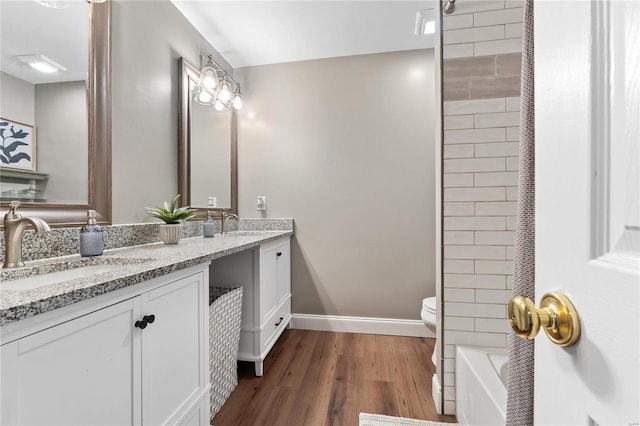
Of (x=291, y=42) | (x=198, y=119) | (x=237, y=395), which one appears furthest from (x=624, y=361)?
(x=291, y=42)

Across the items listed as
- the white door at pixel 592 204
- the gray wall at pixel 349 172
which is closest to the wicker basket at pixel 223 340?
the gray wall at pixel 349 172

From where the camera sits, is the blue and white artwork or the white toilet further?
the white toilet

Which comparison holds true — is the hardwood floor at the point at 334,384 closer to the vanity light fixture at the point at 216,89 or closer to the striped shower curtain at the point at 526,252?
the striped shower curtain at the point at 526,252

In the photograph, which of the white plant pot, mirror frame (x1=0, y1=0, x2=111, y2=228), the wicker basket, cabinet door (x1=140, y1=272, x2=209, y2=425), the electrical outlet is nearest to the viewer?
cabinet door (x1=140, y1=272, x2=209, y2=425)

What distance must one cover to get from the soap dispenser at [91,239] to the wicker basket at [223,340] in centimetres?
54

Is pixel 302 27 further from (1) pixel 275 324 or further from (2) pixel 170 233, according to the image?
(1) pixel 275 324

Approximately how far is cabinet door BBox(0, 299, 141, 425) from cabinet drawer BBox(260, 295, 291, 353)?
1.10m

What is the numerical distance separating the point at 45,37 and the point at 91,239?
32.8 inches

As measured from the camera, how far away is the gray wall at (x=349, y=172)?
2.49 m

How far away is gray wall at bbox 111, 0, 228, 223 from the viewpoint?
59.5 inches

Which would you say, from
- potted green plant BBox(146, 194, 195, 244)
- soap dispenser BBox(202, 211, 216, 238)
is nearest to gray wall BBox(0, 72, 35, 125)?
potted green plant BBox(146, 194, 195, 244)

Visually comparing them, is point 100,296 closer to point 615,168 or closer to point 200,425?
point 200,425

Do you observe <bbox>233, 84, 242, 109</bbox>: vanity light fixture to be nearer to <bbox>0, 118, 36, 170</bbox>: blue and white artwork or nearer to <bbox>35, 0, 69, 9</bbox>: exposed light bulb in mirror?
<bbox>35, 0, 69, 9</bbox>: exposed light bulb in mirror

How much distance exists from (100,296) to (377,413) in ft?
4.64
